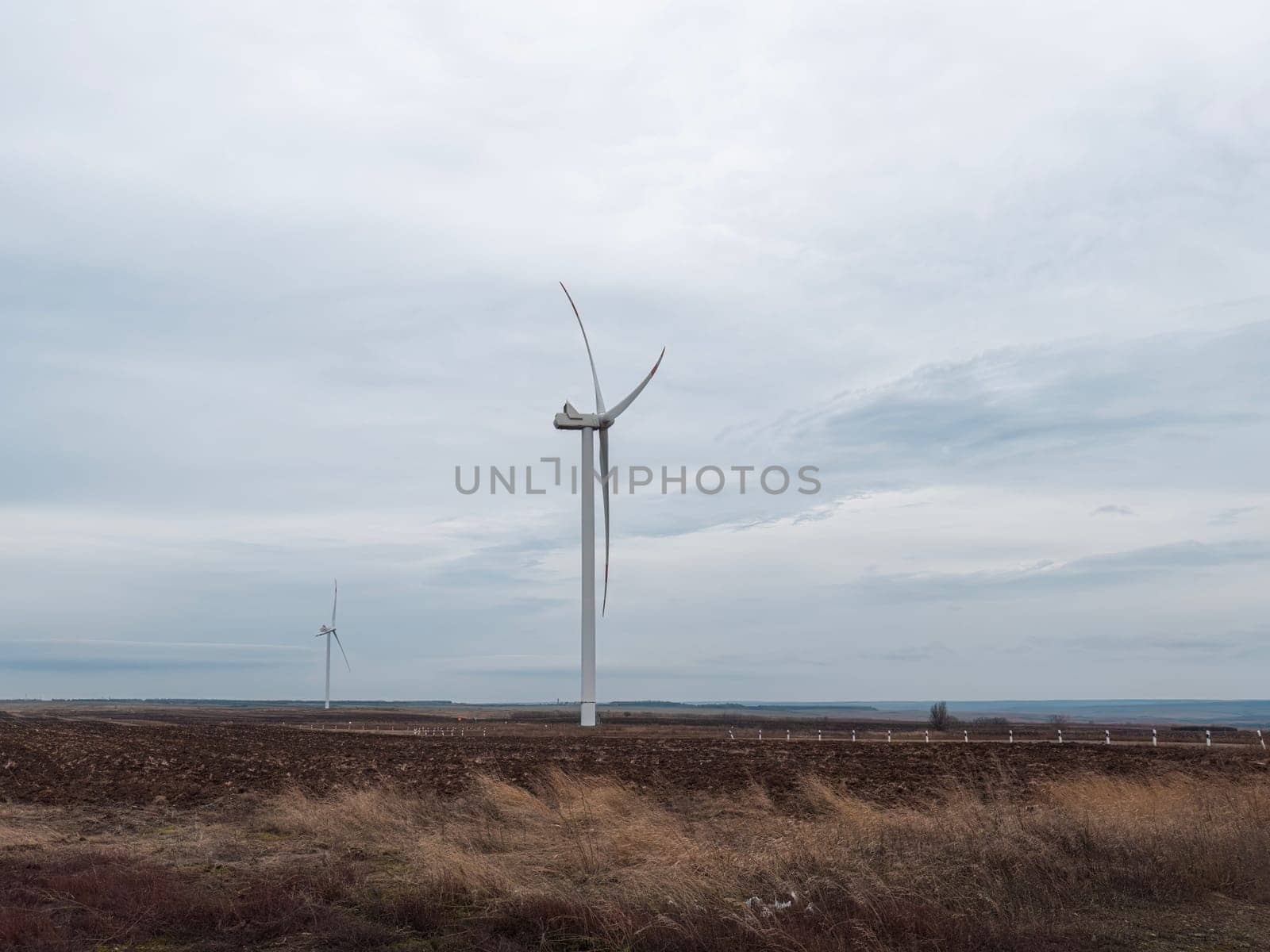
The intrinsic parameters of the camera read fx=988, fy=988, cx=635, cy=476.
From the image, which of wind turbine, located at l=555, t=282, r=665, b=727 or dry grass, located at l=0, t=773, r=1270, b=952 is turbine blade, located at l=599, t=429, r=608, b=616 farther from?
dry grass, located at l=0, t=773, r=1270, b=952

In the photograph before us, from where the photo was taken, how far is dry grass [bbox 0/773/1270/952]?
941 centimetres

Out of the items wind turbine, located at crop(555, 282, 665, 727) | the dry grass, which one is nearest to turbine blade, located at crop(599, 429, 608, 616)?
wind turbine, located at crop(555, 282, 665, 727)

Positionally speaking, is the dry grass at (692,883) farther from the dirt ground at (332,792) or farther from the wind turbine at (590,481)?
the wind turbine at (590,481)

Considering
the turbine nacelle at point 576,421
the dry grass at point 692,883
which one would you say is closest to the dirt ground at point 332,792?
the dry grass at point 692,883

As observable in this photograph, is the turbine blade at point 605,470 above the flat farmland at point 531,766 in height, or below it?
above

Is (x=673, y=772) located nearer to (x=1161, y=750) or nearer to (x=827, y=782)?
(x=827, y=782)

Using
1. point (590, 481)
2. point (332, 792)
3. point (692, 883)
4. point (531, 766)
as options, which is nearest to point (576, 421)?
point (590, 481)

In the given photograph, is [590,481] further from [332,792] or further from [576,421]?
[332,792]

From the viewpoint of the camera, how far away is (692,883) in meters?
10.5

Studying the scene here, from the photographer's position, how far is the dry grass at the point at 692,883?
370 inches

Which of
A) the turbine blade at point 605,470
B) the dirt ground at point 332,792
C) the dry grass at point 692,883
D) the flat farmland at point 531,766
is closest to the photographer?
the dry grass at point 692,883

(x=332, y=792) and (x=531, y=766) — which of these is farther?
(x=531, y=766)

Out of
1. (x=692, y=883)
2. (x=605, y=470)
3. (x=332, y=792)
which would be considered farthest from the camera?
(x=605, y=470)

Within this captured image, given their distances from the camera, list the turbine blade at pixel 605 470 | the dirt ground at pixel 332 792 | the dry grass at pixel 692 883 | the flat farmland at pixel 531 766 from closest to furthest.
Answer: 1. the dry grass at pixel 692 883
2. the dirt ground at pixel 332 792
3. the flat farmland at pixel 531 766
4. the turbine blade at pixel 605 470
